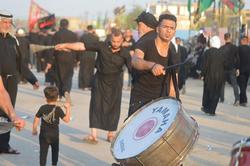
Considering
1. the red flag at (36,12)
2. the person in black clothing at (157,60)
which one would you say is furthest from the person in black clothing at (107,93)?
the red flag at (36,12)

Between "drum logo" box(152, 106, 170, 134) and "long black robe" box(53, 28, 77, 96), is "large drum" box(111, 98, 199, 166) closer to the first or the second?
"drum logo" box(152, 106, 170, 134)

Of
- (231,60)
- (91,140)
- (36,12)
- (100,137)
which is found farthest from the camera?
(36,12)

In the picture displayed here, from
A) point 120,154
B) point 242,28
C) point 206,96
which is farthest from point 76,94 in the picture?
point 120,154

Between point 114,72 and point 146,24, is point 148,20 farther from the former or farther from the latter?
point 114,72

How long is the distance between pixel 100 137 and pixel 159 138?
5426mm

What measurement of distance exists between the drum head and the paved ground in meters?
0.41

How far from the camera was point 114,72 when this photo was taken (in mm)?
9625

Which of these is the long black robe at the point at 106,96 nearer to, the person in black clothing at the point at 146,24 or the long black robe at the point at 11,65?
the long black robe at the point at 11,65

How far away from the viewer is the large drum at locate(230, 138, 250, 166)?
390 cm

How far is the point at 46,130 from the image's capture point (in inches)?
293

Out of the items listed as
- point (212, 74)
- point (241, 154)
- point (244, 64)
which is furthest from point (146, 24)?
point (244, 64)

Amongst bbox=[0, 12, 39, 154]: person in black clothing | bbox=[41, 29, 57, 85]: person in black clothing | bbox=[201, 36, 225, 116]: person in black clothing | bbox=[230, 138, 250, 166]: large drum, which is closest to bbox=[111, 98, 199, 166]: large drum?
bbox=[230, 138, 250, 166]: large drum

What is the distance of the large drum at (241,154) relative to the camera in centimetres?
390

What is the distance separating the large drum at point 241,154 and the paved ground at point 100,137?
4.27ft
